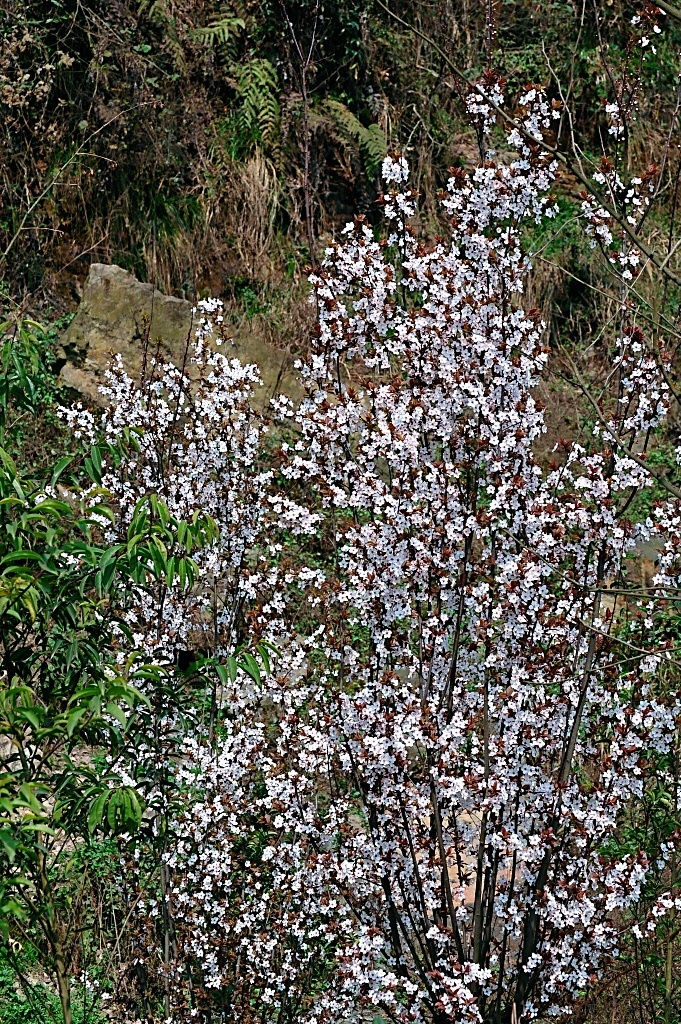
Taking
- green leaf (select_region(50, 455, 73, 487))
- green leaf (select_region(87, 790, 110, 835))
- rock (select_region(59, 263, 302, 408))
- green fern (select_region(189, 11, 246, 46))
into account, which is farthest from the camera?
green fern (select_region(189, 11, 246, 46))

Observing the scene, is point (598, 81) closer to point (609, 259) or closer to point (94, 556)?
point (609, 259)

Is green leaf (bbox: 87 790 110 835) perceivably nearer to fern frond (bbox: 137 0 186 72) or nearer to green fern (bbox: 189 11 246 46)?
fern frond (bbox: 137 0 186 72)

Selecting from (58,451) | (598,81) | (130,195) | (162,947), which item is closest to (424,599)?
(162,947)

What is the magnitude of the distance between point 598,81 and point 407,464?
8786mm

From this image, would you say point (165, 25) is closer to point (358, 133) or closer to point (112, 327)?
point (358, 133)

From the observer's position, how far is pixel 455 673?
4.07m

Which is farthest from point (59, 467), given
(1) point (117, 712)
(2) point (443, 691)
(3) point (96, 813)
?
(2) point (443, 691)

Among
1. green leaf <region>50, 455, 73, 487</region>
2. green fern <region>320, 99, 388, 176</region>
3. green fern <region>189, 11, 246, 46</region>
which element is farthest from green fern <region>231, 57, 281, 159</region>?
green leaf <region>50, 455, 73, 487</region>

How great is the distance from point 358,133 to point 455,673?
7.53 m

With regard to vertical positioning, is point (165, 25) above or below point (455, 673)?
above

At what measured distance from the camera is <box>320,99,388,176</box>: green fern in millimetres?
10344

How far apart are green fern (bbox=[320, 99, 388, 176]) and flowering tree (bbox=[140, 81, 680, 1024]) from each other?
20.4ft

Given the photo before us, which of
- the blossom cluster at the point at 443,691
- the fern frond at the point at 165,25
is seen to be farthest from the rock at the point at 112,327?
the blossom cluster at the point at 443,691

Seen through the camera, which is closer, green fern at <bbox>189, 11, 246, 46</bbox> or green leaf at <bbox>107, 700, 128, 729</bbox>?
green leaf at <bbox>107, 700, 128, 729</bbox>
